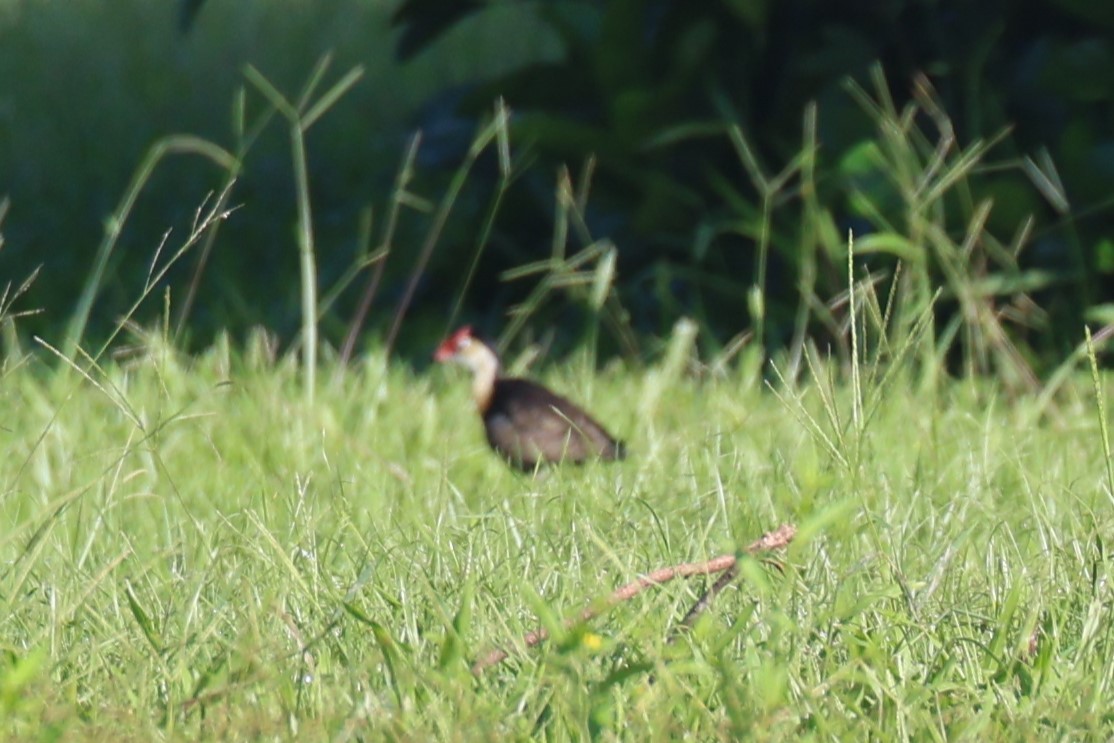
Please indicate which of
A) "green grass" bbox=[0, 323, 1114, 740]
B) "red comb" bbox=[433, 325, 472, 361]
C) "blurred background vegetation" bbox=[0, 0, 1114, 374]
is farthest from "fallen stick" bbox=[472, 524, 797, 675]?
"red comb" bbox=[433, 325, 472, 361]

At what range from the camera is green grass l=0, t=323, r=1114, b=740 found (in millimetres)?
2111

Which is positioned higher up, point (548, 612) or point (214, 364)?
point (548, 612)

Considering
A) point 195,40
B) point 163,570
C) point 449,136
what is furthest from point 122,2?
point 163,570

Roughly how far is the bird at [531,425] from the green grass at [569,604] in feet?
0.97

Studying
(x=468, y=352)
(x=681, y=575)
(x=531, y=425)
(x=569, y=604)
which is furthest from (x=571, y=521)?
(x=468, y=352)

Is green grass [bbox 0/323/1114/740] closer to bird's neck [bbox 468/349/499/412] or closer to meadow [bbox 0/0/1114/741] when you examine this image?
meadow [bbox 0/0/1114/741]

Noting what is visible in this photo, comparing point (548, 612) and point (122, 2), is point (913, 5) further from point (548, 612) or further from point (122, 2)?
point (122, 2)

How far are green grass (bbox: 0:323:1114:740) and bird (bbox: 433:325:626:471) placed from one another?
0.30m

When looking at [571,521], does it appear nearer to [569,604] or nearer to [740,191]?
[569,604]

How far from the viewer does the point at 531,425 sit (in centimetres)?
435

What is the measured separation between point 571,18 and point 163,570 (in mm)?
2794

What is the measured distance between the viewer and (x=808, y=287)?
4598 millimetres

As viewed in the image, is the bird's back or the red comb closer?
the bird's back

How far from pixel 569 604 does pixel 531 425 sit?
181 cm
